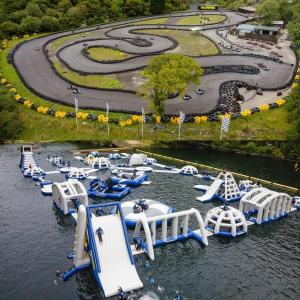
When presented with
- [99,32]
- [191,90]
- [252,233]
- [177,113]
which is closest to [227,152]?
[177,113]

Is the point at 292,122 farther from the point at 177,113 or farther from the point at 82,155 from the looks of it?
the point at 82,155

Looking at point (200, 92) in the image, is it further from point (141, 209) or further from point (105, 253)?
point (105, 253)

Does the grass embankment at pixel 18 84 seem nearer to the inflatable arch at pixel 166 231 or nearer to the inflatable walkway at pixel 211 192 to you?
the inflatable walkway at pixel 211 192

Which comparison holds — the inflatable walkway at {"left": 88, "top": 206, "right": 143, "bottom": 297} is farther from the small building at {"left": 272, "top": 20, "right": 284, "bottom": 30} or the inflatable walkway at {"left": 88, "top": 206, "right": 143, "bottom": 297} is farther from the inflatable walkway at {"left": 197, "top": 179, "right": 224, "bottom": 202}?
the small building at {"left": 272, "top": 20, "right": 284, "bottom": 30}

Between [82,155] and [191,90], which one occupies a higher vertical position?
[191,90]

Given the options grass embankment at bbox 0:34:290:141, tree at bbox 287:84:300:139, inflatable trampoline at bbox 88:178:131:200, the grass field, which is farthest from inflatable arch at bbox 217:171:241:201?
the grass field

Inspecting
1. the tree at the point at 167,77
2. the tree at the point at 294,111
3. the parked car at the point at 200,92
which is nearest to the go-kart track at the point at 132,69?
the parked car at the point at 200,92
